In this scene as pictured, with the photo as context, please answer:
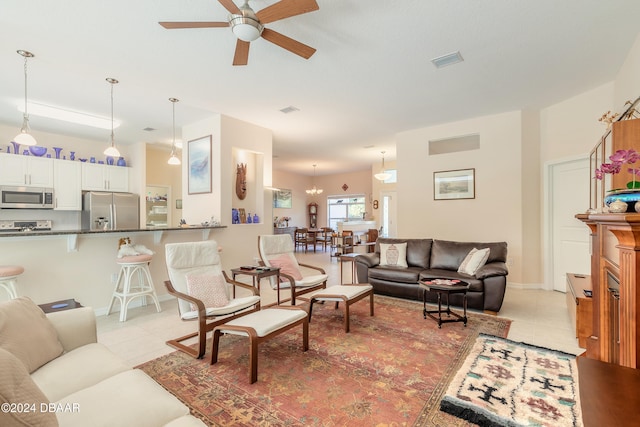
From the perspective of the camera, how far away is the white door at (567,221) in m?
4.40

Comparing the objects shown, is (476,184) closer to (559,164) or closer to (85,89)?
(559,164)

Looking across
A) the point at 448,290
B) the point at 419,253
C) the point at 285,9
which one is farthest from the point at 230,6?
the point at 419,253

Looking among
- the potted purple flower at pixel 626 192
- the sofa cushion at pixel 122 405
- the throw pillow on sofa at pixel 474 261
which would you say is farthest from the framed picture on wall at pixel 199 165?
the potted purple flower at pixel 626 192

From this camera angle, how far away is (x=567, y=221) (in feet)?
15.1

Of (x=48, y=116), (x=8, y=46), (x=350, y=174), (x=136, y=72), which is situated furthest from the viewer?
(x=350, y=174)

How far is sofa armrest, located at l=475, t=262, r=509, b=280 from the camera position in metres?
3.54

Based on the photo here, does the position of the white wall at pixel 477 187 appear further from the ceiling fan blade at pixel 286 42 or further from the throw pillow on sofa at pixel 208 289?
the throw pillow on sofa at pixel 208 289

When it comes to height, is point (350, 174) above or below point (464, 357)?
above

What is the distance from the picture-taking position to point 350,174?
1192cm

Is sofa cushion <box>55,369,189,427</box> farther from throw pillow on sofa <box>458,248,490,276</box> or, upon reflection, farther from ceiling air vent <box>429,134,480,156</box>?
ceiling air vent <box>429,134,480,156</box>

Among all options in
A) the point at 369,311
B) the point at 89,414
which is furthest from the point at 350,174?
the point at 89,414

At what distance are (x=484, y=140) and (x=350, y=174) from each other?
6.93 m

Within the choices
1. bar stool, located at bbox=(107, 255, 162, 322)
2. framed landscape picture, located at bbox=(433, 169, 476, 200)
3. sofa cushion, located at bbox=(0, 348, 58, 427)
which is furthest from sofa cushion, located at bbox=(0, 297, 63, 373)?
framed landscape picture, located at bbox=(433, 169, 476, 200)

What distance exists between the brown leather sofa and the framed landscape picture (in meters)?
1.38
